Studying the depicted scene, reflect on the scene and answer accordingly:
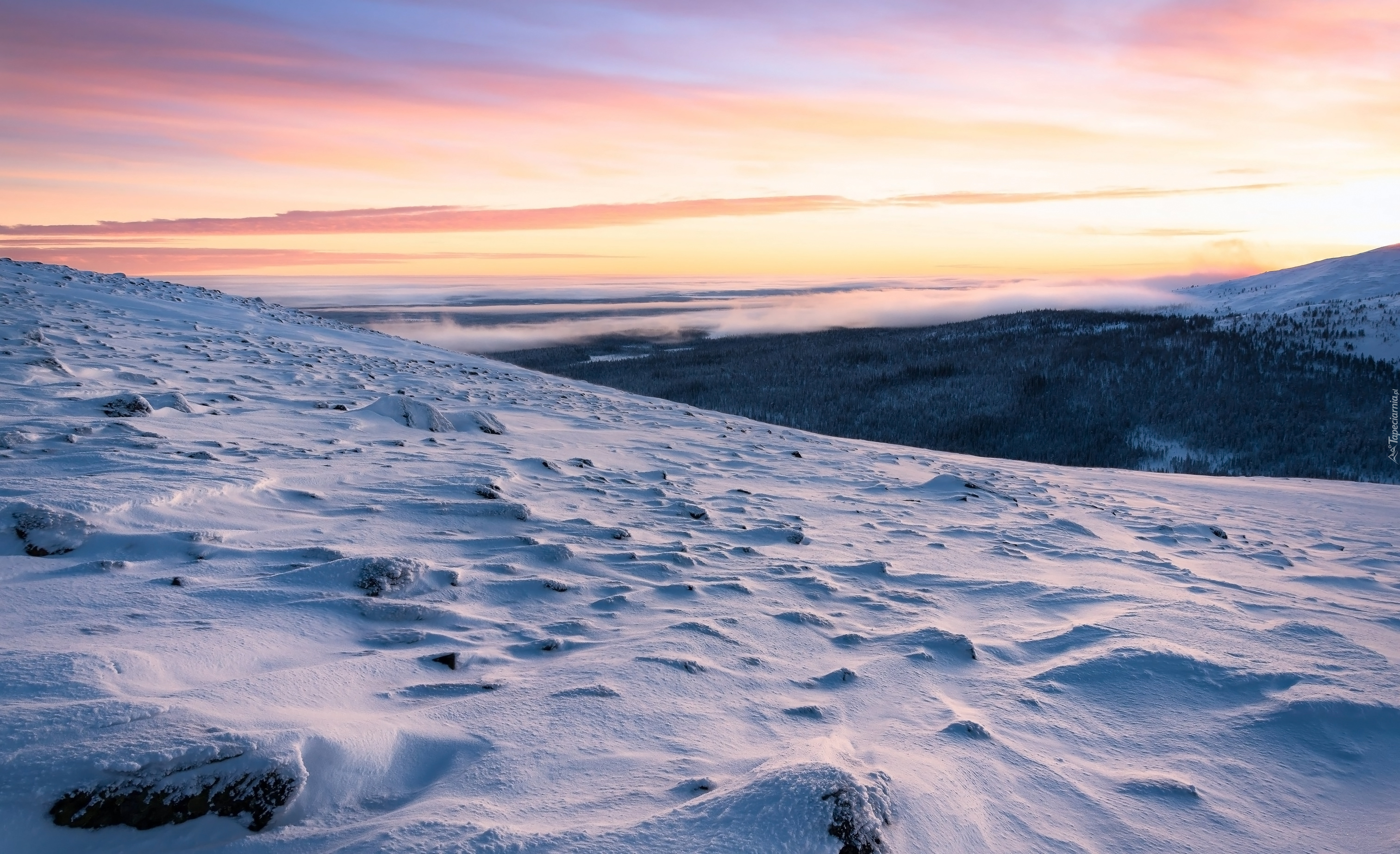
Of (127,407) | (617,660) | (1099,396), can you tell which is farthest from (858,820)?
(1099,396)

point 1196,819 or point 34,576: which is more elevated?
point 34,576

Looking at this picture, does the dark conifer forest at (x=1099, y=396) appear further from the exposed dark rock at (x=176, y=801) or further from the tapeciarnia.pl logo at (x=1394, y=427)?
the exposed dark rock at (x=176, y=801)

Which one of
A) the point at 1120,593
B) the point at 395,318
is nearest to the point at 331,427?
the point at 1120,593

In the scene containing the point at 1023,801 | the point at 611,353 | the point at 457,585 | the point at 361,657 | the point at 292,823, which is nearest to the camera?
the point at 292,823

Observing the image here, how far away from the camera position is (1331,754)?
331 centimetres

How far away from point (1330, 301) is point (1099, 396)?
23.8 m

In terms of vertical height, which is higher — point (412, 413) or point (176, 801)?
point (412, 413)

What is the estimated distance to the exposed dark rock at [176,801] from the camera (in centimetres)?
201

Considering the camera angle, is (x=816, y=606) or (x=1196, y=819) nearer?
(x=1196, y=819)

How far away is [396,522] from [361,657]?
6.70 feet

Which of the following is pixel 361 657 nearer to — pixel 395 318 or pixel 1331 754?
pixel 1331 754

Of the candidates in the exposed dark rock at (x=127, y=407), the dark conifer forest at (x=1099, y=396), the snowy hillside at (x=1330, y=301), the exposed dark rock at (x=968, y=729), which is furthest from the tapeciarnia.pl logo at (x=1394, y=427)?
the exposed dark rock at (x=127, y=407)

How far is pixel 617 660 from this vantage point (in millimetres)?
3568

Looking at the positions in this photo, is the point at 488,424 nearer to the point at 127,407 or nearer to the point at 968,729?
the point at 127,407
